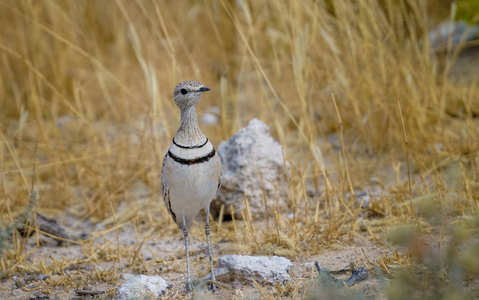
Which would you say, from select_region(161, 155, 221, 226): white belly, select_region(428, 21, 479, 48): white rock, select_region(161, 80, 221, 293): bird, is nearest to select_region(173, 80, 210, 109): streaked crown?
select_region(161, 80, 221, 293): bird

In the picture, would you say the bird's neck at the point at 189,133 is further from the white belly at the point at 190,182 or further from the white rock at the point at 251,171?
the white rock at the point at 251,171

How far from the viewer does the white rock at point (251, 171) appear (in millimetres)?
3703

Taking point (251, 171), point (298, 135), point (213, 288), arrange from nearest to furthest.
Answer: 1. point (213, 288)
2. point (251, 171)
3. point (298, 135)

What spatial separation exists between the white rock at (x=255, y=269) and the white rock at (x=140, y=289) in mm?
280

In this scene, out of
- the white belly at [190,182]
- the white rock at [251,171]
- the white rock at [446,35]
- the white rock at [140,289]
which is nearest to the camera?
the white rock at [140,289]

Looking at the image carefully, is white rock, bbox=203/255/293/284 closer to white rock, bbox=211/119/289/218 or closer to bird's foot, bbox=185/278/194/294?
bird's foot, bbox=185/278/194/294

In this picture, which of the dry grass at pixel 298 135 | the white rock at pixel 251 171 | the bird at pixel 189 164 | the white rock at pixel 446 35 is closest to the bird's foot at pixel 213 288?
the bird at pixel 189 164

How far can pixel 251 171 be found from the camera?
372 centimetres

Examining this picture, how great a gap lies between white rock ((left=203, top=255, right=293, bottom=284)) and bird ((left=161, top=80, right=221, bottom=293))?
0.30 ft

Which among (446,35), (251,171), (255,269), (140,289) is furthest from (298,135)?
(446,35)

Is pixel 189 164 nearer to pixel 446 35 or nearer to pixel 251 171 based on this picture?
pixel 251 171

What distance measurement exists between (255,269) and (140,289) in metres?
0.57

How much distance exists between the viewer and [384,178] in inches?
163

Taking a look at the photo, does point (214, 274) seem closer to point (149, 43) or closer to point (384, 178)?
point (384, 178)
